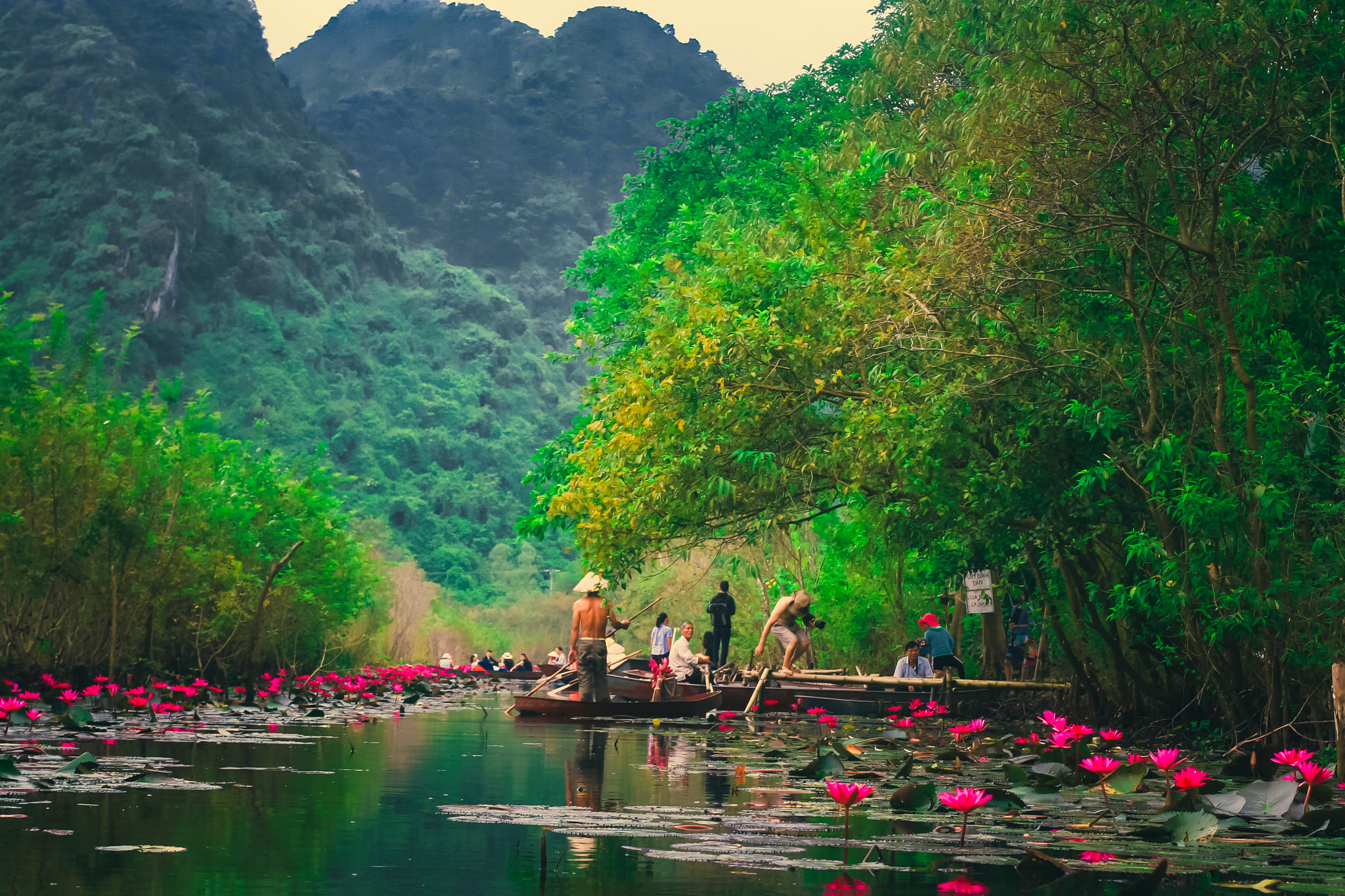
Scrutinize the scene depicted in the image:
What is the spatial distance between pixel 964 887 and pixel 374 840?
2.60 metres

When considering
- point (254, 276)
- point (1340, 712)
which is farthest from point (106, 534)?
point (254, 276)

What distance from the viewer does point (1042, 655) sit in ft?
69.3

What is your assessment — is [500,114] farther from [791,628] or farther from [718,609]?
[791,628]

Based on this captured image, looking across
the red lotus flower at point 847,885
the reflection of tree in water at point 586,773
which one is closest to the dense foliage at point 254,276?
the reflection of tree in water at point 586,773

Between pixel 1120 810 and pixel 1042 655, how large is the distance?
13332 millimetres

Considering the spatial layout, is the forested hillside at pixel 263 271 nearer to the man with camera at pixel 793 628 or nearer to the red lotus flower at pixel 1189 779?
the man with camera at pixel 793 628

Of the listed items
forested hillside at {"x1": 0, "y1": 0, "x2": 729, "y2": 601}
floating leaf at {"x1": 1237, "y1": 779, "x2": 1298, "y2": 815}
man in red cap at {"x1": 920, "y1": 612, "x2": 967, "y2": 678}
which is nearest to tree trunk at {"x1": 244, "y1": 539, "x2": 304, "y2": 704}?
man in red cap at {"x1": 920, "y1": 612, "x2": 967, "y2": 678}

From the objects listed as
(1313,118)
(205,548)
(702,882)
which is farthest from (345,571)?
(702,882)

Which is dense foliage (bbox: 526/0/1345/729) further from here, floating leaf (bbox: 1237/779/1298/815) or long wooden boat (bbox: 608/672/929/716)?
floating leaf (bbox: 1237/779/1298/815)

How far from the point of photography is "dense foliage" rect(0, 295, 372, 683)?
1697 centimetres

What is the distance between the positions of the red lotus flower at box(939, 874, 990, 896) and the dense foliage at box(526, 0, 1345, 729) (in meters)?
5.80

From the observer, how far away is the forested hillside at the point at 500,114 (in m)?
111

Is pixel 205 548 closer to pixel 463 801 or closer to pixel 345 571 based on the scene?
pixel 345 571

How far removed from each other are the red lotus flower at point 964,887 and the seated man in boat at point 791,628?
14515 millimetres
